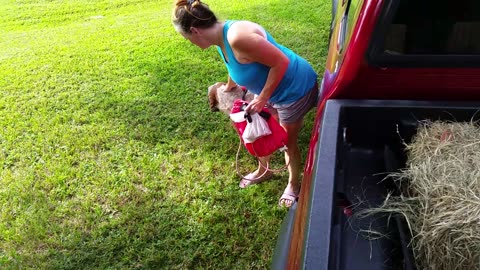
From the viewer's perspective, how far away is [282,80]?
2.58 metres

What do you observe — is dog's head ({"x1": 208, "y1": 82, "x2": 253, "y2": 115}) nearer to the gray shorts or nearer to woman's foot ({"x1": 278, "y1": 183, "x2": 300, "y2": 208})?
the gray shorts

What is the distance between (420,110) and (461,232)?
2.22 ft

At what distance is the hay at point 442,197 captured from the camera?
123 centimetres

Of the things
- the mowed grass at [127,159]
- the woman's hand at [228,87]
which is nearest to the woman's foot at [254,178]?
the mowed grass at [127,159]

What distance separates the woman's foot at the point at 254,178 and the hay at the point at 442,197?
1.58m

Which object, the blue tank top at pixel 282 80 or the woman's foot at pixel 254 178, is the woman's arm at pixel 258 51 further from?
the woman's foot at pixel 254 178

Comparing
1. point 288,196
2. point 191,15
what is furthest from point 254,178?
point 191,15

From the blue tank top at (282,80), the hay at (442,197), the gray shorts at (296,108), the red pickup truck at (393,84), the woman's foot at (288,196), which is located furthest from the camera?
the woman's foot at (288,196)

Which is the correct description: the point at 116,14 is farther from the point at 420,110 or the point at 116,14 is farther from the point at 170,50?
the point at 420,110

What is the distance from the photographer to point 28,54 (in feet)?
18.6

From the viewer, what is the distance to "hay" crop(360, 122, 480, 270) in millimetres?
1234

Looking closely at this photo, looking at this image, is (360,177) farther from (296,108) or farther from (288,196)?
(288,196)

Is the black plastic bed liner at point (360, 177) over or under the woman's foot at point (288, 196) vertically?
over

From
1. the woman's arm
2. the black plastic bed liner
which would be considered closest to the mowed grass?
the woman's arm
